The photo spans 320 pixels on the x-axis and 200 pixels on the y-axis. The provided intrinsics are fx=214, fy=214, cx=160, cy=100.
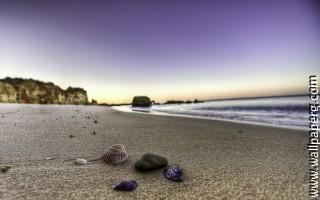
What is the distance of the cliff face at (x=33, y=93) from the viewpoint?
82525mm

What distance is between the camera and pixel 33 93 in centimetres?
10075

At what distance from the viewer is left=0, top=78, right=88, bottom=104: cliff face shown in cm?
Result: 8253

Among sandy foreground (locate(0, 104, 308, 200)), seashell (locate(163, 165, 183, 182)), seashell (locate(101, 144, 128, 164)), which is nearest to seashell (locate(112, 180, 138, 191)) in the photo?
sandy foreground (locate(0, 104, 308, 200))

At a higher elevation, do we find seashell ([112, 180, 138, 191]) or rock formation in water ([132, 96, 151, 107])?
rock formation in water ([132, 96, 151, 107])

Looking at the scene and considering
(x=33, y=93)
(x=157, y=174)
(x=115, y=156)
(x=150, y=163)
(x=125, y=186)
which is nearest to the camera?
(x=125, y=186)

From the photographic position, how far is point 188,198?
6.54 ft

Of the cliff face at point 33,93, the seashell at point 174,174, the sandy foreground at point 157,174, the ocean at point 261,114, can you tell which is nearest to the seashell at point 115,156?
the sandy foreground at point 157,174

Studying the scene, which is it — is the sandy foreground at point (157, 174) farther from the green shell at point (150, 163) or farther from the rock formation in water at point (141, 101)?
the rock formation in water at point (141, 101)

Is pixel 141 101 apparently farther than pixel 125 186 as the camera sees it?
Yes

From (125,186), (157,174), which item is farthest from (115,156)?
(125,186)

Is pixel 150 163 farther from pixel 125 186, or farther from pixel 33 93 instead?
pixel 33 93

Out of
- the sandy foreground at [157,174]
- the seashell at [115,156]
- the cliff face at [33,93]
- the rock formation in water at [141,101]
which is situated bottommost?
the sandy foreground at [157,174]

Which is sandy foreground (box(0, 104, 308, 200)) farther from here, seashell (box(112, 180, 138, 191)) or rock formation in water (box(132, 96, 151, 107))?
rock formation in water (box(132, 96, 151, 107))

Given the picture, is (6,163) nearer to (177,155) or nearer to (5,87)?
(177,155)
